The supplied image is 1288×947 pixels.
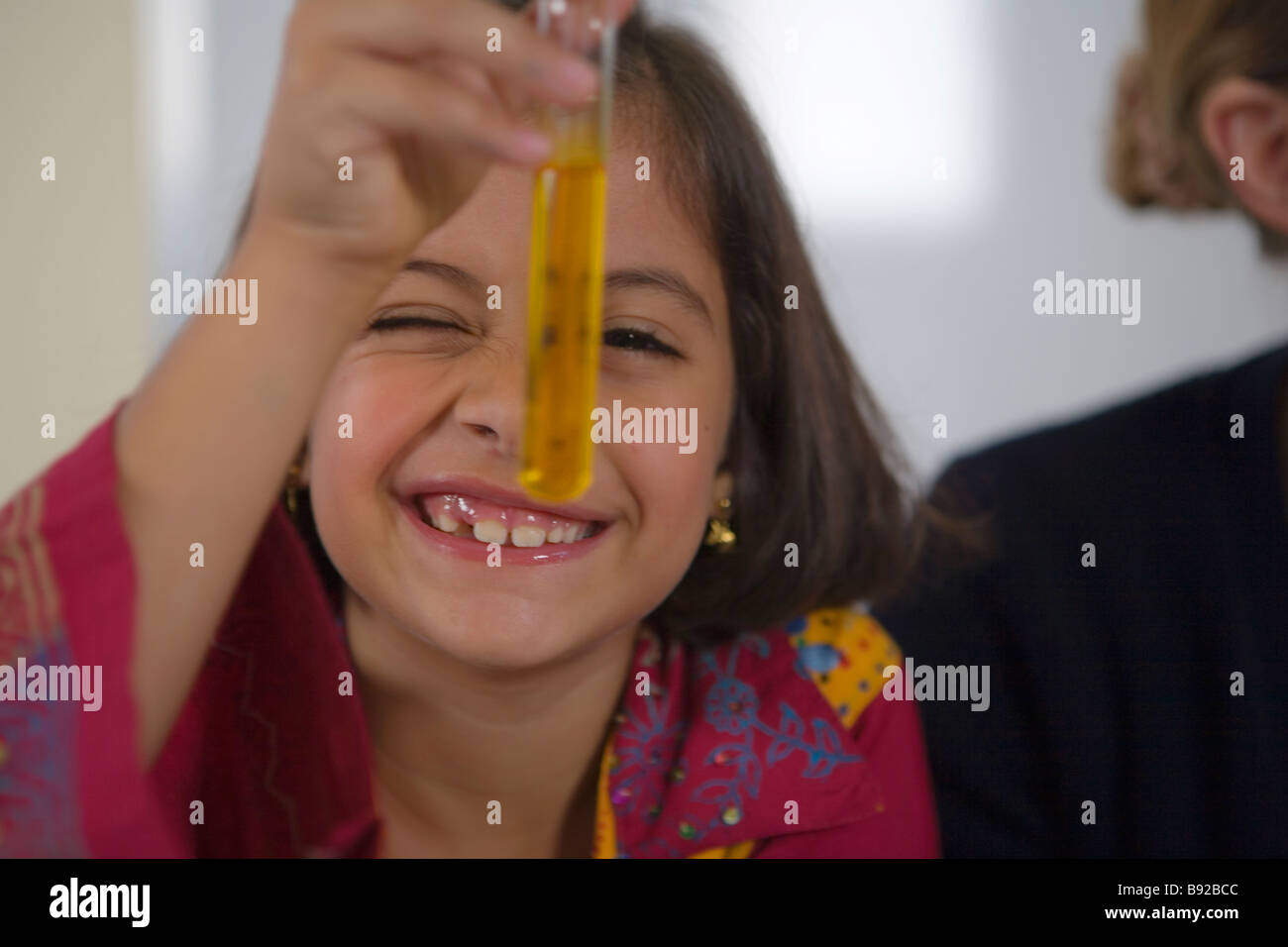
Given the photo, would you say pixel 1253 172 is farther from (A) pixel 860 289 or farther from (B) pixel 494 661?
(B) pixel 494 661

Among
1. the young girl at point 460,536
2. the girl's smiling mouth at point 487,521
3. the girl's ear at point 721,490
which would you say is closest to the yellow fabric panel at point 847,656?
the young girl at point 460,536

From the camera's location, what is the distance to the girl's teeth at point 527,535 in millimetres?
597

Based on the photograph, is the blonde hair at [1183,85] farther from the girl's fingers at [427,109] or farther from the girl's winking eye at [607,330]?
the girl's fingers at [427,109]

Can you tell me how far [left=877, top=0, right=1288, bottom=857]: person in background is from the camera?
2.34 feet

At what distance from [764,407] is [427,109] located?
17.1 inches

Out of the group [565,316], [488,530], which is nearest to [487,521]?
[488,530]

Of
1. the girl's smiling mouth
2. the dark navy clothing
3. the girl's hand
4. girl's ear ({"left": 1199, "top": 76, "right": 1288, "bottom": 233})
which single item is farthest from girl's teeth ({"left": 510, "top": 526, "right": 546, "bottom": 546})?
girl's ear ({"left": 1199, "top": 76, "right": 1288, "bottom": 233})

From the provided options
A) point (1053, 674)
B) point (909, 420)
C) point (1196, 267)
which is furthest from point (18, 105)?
point (1196, 267)

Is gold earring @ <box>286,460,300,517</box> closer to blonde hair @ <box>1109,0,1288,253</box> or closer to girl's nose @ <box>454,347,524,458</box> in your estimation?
girl's nose @ <box>454,347,524,458</box>

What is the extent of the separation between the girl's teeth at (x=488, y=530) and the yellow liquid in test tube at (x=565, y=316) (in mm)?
192

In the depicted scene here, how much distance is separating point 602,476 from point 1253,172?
0.46 metres

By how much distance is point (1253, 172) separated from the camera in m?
0.76
